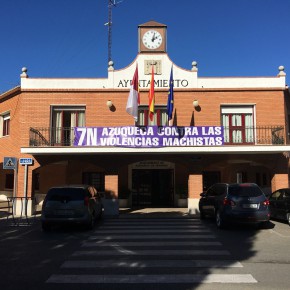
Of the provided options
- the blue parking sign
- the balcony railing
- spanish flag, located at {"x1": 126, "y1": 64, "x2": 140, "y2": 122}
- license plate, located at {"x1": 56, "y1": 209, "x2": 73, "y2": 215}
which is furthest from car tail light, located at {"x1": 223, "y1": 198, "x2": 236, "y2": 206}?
the blue parking sign

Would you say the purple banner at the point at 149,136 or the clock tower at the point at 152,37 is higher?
the clock tower at the point at 152,37

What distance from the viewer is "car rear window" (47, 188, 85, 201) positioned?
502 inches

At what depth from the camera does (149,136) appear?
17.6 metres

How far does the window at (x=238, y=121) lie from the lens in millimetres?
19125

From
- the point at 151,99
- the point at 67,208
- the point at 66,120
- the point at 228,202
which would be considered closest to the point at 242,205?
the point at 228,202

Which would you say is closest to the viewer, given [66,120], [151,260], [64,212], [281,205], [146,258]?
[151,260]

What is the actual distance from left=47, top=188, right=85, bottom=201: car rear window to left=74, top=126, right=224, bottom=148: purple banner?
4.86 m

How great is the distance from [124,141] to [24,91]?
20.3ft

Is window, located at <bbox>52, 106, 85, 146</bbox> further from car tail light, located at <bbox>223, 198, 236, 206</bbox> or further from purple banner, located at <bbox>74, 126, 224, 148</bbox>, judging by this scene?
car tail light, located at <bbox>223, 198, 236, 206</bbox>

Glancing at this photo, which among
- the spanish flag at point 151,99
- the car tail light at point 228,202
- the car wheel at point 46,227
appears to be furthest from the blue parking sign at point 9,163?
the car tail light at point 228,202

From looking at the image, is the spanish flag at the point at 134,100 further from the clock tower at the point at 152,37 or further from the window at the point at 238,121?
the window at the point at 238,121

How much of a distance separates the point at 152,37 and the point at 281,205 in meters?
11.0

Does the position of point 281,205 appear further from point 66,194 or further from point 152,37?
point 152,37

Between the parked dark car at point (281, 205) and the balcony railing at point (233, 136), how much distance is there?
3.72 meters
